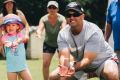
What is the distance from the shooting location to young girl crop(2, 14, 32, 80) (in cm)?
836

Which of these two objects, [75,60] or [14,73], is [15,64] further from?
[75,60]

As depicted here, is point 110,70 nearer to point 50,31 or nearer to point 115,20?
point 115,20

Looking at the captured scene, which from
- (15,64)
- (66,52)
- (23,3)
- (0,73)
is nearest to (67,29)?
(66,52)

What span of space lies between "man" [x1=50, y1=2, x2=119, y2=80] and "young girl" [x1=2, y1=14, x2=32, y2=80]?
951mm

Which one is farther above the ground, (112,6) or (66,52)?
(112,6)

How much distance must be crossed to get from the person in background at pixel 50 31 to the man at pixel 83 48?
3.11 m

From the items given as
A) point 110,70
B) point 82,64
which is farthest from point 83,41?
point 110,70

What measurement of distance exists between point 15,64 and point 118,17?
1.77 meters

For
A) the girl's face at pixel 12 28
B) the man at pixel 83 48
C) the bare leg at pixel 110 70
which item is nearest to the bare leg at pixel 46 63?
the girl's face at pixel 12 28

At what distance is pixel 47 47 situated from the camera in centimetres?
1077

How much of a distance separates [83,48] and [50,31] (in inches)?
141

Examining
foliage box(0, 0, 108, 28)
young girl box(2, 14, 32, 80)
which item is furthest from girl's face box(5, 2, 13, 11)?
foliage box(0, 0, 108, 28)

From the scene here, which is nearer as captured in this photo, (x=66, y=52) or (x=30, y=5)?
(x=66, y=52)

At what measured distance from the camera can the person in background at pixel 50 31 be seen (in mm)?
10703
